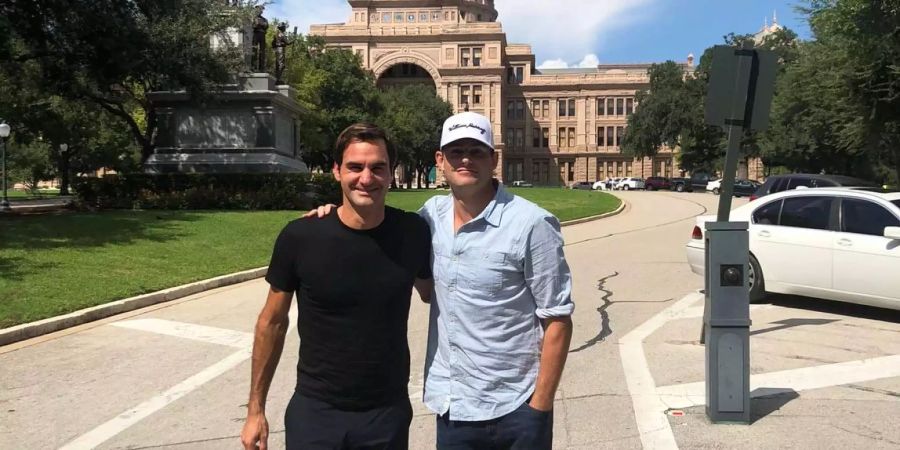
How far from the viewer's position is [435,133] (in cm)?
7838

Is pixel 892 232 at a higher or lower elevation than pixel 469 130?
lower

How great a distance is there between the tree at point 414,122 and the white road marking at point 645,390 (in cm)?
5485

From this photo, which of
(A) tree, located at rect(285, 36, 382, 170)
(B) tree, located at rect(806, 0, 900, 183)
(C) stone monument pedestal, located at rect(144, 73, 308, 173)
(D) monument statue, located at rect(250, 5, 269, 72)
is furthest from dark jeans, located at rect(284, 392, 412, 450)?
(A) tree, located at rect(285, 36, 382, 170)

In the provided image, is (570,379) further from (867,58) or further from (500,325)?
(867,58)

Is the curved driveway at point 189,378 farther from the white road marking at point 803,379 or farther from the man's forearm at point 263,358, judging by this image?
the man's forearm at point 263,358

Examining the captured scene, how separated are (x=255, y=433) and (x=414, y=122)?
70.5 metres

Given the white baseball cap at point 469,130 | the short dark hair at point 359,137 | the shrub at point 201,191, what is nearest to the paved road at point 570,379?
the short dark hair at point 359,137

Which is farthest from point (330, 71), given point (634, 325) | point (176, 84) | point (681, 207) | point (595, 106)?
point (595, 106)

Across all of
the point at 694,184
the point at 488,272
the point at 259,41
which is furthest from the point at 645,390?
the point at 694,184

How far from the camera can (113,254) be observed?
12.1 meters

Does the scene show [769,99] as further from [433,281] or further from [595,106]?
[595,106]

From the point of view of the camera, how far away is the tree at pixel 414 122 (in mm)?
66250

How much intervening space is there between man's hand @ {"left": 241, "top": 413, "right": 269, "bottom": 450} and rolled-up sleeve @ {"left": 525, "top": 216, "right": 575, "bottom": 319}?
1054 millimetres

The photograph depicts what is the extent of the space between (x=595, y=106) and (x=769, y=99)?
11760 cm
